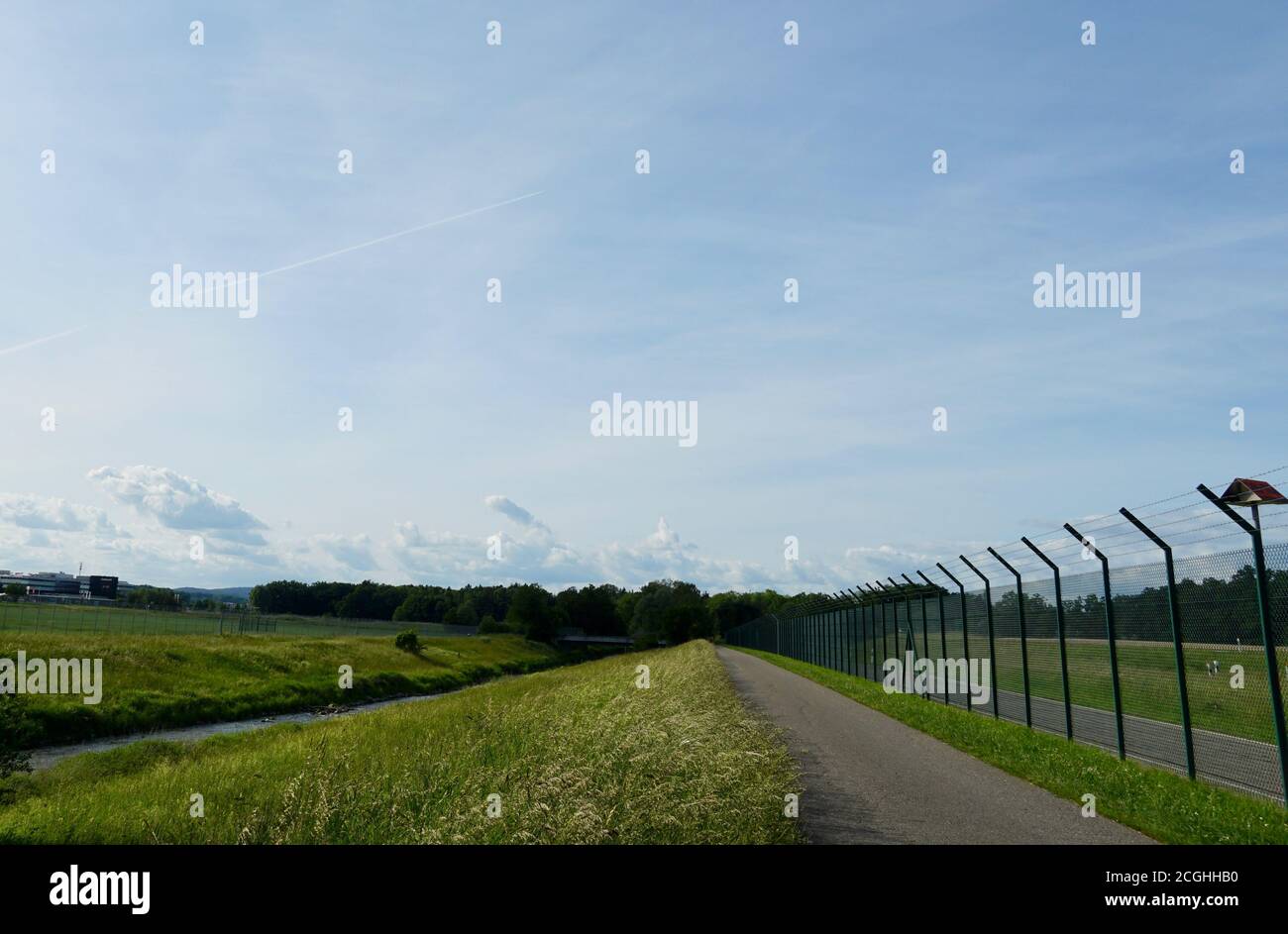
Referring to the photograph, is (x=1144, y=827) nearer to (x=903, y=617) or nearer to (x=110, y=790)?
(x=110, y=790)

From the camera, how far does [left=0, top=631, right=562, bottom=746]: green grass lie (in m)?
27.1

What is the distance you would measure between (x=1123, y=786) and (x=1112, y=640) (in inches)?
129

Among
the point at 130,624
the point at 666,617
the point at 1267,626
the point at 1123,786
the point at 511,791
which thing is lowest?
the point at 666,617

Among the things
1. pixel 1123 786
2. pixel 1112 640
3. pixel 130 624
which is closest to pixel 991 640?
pixel 1112 640

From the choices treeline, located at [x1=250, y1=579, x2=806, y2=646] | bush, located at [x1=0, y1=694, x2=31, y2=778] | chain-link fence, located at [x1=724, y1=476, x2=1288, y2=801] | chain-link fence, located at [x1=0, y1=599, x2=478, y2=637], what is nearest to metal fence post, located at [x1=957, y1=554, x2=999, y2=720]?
chain-link fence, located at [x1=724, y1=476, x2=1288, y2=801]

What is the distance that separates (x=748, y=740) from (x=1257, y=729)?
5424 mm

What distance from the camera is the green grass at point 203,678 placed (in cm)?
2712

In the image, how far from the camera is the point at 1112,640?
525 inches

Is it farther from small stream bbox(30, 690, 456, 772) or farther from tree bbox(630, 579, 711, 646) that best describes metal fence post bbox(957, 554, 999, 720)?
tree bbox(630, 579, 711, 646)

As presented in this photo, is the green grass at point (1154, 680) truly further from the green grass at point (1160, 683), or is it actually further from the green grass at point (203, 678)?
the green grass at point (203, 678)

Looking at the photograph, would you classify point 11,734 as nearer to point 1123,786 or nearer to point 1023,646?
point 1123,786

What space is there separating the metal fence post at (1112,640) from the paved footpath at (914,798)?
6.51ft
